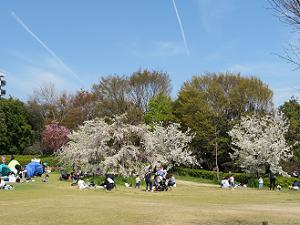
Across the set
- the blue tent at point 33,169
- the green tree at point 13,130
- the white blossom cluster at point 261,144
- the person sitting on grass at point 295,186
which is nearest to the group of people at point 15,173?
the blue tent at point 33,169

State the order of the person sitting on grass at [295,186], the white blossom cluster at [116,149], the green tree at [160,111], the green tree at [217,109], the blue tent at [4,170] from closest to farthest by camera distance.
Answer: the blue tent at [4,170] → the white blossom cluster at [116,149] → the person sitting on grass at [295,186] → the green tree at [217,109] → the green tree at [160,111]

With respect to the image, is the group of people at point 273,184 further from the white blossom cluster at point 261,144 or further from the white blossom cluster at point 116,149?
the white blossom cluster at point 116,149

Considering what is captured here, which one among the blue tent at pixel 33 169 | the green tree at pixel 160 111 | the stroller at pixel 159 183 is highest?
the green tree at pixel 160 111

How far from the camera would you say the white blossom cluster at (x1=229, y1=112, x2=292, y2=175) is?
141 ft

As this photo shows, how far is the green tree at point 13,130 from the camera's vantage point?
220ft

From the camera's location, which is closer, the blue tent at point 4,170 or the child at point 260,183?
the blue tent at point 4,170

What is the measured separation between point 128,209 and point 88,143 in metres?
20.0

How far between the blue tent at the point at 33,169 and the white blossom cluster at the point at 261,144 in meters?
21.0

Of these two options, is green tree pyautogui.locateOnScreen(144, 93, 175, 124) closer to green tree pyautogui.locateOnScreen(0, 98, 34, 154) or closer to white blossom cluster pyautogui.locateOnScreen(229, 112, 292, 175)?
white blossom cluster pyautogui.locateOnScreen(229, 112, 292, 175)

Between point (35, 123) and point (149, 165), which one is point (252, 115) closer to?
point (149, 165)

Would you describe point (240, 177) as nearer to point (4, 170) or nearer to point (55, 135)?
point (4, 170)

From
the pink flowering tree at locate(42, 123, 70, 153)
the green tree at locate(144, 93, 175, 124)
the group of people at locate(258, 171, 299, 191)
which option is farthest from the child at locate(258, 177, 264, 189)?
the pink flowering tree at locate(42, 123, 70, 153)

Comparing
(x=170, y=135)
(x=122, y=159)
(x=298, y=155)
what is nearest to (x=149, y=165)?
(x=122, y=159)

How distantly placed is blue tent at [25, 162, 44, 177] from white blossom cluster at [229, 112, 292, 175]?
21008 mm
